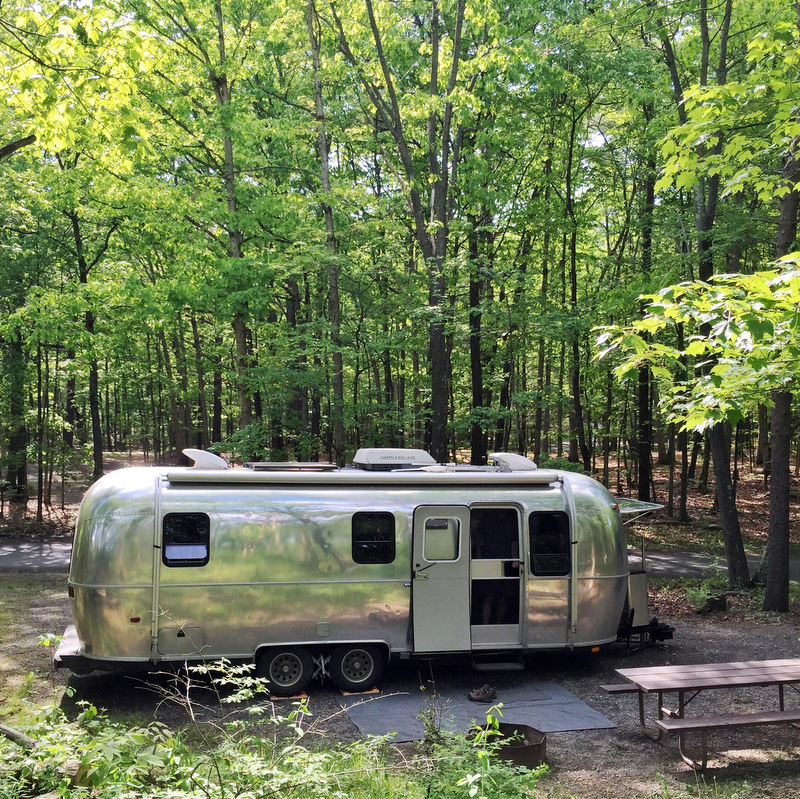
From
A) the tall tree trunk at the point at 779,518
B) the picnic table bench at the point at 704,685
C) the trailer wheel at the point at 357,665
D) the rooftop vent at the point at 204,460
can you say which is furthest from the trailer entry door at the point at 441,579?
the tall tree trunk at the point at 779,518

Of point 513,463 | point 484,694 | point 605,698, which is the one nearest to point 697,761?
point 605,698

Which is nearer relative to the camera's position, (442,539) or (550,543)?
(442,539)

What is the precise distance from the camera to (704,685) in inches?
259

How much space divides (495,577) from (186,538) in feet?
12.1

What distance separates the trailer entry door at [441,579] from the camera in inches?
349

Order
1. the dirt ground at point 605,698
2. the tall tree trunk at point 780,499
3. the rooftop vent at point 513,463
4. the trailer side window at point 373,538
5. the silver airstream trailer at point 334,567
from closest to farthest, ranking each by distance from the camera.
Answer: the dirt ground at point 605,698
the silver airstream trailer at point 334,567
the trailer side window at point 373,538
the rooftop vent at point 513,463
the tall tree trunk at point 780,499

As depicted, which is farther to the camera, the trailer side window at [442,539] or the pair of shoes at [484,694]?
the trailer side window at [442,539]

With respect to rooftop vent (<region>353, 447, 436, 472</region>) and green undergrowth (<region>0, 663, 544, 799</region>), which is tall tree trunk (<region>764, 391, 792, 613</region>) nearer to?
rooftop vent (<region>353, 447, 436, 472</region>)

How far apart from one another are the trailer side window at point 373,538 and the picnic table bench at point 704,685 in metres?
3.07

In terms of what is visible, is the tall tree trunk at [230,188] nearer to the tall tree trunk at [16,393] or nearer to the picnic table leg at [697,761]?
the tall tree trunk at [16,393]

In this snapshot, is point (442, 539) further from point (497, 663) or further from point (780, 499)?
point (780, 499)

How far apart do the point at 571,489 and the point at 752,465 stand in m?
30.9

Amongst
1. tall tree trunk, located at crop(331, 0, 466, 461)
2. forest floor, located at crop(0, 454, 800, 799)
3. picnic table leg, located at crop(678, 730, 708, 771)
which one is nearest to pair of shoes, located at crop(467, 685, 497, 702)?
forest floor, located at crop(0, 454, 800, 799)

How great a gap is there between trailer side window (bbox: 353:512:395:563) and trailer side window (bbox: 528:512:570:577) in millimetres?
1763
